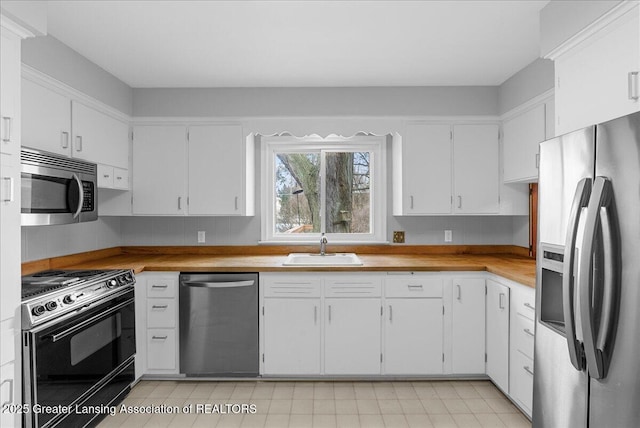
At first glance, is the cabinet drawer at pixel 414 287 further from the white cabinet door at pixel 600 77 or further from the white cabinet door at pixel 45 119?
the white cabinet door at pixel 45 119

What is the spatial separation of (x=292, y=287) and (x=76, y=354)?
1.41 meters

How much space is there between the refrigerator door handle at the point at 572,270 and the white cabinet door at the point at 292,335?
1834 mm

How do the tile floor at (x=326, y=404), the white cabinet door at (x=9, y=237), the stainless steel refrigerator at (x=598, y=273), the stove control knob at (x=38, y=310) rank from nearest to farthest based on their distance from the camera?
the stainless steel refrigerator at (x=598, y=273)
the white cabinet door at (x=9, y=237)
the stove control knob at (x=38, y=310)
the tile floor at (x=326, y=404)

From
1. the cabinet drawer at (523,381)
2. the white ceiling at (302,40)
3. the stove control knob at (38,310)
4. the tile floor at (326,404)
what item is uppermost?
the white ceiling at (302,40)

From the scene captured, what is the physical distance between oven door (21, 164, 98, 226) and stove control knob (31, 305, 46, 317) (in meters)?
0.44

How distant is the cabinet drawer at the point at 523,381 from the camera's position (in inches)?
95.7

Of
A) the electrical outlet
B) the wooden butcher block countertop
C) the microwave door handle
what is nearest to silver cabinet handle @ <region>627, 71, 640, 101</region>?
the wooden butcher block countertop

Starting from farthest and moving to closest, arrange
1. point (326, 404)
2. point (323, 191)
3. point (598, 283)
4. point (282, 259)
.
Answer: point (323, 191), point (282, 259), point (326, 404), point (598, 283)

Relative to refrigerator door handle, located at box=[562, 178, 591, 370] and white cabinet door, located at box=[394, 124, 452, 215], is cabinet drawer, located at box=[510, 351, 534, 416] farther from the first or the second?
white cabinet door, located at box=[394, 124, 452, 215]

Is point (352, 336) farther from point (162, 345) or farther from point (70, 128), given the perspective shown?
point (70, 128)

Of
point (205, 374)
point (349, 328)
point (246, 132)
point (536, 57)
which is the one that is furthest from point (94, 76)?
point (536, 57)

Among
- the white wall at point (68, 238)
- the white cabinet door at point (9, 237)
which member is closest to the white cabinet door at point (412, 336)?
the white cabinet door at point (9, 237)

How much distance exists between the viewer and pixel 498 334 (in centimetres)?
288

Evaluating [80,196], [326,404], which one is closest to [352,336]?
[326,404]
